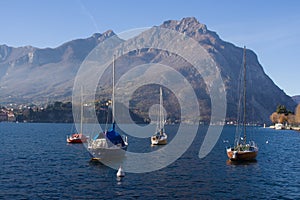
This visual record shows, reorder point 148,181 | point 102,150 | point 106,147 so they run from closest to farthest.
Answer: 1. point 148,181
2. point 102,150
3. point 106,147

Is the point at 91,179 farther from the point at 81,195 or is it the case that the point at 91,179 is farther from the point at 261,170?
the point at 261,170

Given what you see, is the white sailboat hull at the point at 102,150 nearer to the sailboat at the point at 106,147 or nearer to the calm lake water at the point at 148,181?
the sailboat at the point at 106,147

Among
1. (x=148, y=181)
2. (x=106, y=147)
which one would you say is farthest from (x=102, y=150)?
(x=148, y=181)

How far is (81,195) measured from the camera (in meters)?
40.2

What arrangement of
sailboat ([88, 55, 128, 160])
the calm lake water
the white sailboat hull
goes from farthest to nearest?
1. sailboat ([88, 55, 128, 160])
2. the white sailboat hull
3. the calm lake water

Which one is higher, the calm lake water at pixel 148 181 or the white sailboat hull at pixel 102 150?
the white sailboat hull at pixel 102 150

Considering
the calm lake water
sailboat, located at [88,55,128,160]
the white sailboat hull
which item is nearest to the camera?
the calm lake water

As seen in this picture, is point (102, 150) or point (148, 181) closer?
point (148, 181)

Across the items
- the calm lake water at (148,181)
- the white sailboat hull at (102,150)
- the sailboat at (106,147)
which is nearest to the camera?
the calm lake water at (148,181)

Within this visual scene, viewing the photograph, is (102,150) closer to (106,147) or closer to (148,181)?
(106,147)

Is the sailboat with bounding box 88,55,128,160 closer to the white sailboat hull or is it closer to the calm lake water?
the white sailboat hull

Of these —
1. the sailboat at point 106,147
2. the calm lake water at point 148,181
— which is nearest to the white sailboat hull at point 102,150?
the sailboat at point 106,147

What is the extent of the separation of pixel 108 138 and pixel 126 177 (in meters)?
13.1

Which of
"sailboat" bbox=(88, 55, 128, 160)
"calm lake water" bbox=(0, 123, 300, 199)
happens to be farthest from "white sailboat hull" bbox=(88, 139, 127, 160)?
"calm lake water" bbox=(0, 123, 300, 199)
